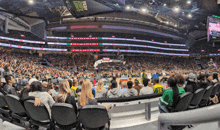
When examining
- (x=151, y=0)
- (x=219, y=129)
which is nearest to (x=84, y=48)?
(x=151, y=0)

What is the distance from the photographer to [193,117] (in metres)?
0.82

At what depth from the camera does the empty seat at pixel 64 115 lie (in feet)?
7.01

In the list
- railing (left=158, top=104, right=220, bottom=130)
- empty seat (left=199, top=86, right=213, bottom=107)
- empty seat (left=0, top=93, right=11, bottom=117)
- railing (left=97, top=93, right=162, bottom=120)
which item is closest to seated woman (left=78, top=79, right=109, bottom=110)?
railing (left=97, top=93, right=162, bottom=120)

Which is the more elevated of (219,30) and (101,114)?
(219,30)

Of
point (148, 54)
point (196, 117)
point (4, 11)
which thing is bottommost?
point (196, 117)

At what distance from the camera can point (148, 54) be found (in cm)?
4022

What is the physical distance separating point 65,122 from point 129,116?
6.06ft

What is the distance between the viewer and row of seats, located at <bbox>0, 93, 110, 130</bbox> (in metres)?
2.07

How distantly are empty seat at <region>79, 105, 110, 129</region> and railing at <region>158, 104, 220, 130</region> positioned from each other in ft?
3.96

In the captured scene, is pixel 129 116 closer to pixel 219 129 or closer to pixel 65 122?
pixel 65 122

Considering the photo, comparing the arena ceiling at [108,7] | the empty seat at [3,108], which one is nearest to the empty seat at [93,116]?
the empty seat at [3,108]

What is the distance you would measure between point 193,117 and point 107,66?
31333 mm

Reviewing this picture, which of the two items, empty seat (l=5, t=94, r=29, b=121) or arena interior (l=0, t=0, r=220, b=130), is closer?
arena interior (l=0, t=0, r=220, b=130)

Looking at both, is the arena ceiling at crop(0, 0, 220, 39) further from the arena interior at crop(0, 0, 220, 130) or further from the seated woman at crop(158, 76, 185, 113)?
the seated woman at crop(158, 76, 185, 113)
